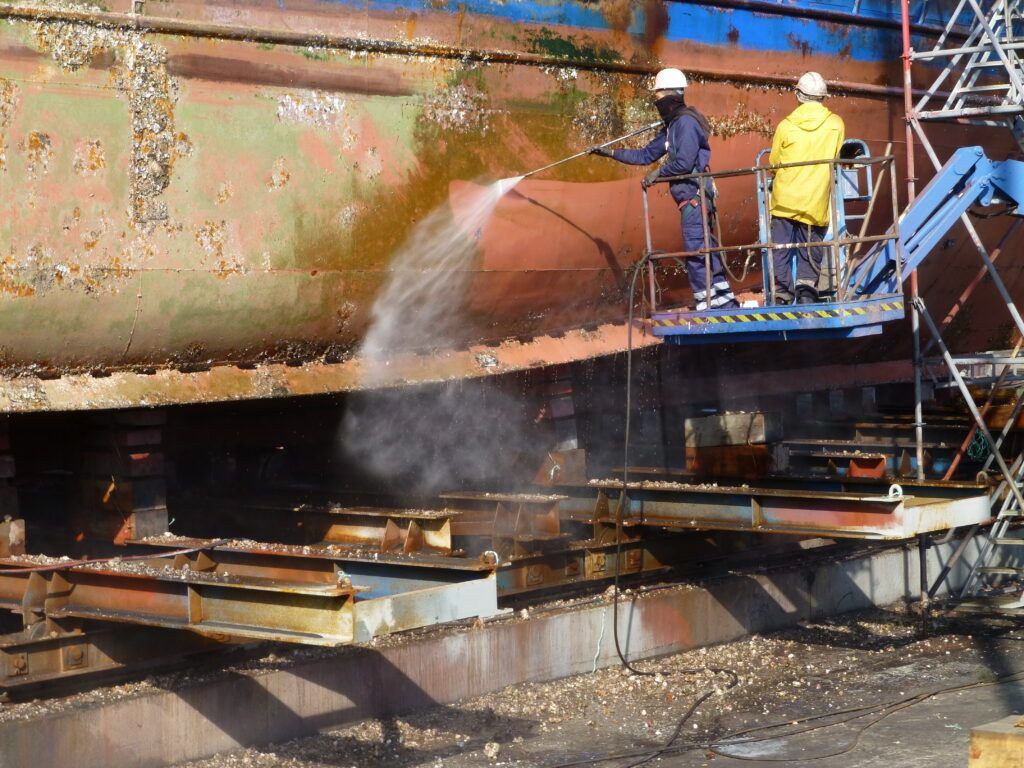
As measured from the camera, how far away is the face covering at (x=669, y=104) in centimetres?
779

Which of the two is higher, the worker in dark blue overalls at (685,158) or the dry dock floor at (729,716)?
the worker in dark blue overalls at (685,158)

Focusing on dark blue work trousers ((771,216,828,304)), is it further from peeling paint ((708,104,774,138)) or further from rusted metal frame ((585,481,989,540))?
rusted metal frame ((585,481,989,540))

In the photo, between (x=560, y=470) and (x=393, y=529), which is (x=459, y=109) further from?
(x=560, y=470)

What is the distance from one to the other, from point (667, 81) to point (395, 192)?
1.86 meters

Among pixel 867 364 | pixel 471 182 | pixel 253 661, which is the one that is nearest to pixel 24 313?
pixel 253 661

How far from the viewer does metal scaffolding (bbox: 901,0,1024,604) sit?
28.7ft

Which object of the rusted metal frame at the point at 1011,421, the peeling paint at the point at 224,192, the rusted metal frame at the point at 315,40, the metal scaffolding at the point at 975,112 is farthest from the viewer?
the rusted metal frame at the point at 1011,421

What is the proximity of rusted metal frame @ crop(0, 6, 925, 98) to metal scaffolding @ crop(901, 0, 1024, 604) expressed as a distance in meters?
1.23

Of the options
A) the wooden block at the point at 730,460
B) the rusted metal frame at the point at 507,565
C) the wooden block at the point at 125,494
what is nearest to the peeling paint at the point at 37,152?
the wooden block at the point at 125,494

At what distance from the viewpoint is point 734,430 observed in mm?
8984

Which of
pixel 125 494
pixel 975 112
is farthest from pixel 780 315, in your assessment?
pixel 125 494

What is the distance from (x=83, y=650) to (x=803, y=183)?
15.3 ft

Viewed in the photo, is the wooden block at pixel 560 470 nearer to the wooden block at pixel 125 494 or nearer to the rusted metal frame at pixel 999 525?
the wooden block at pixel 125 494

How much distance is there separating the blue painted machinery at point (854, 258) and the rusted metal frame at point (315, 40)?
1.06 metres
